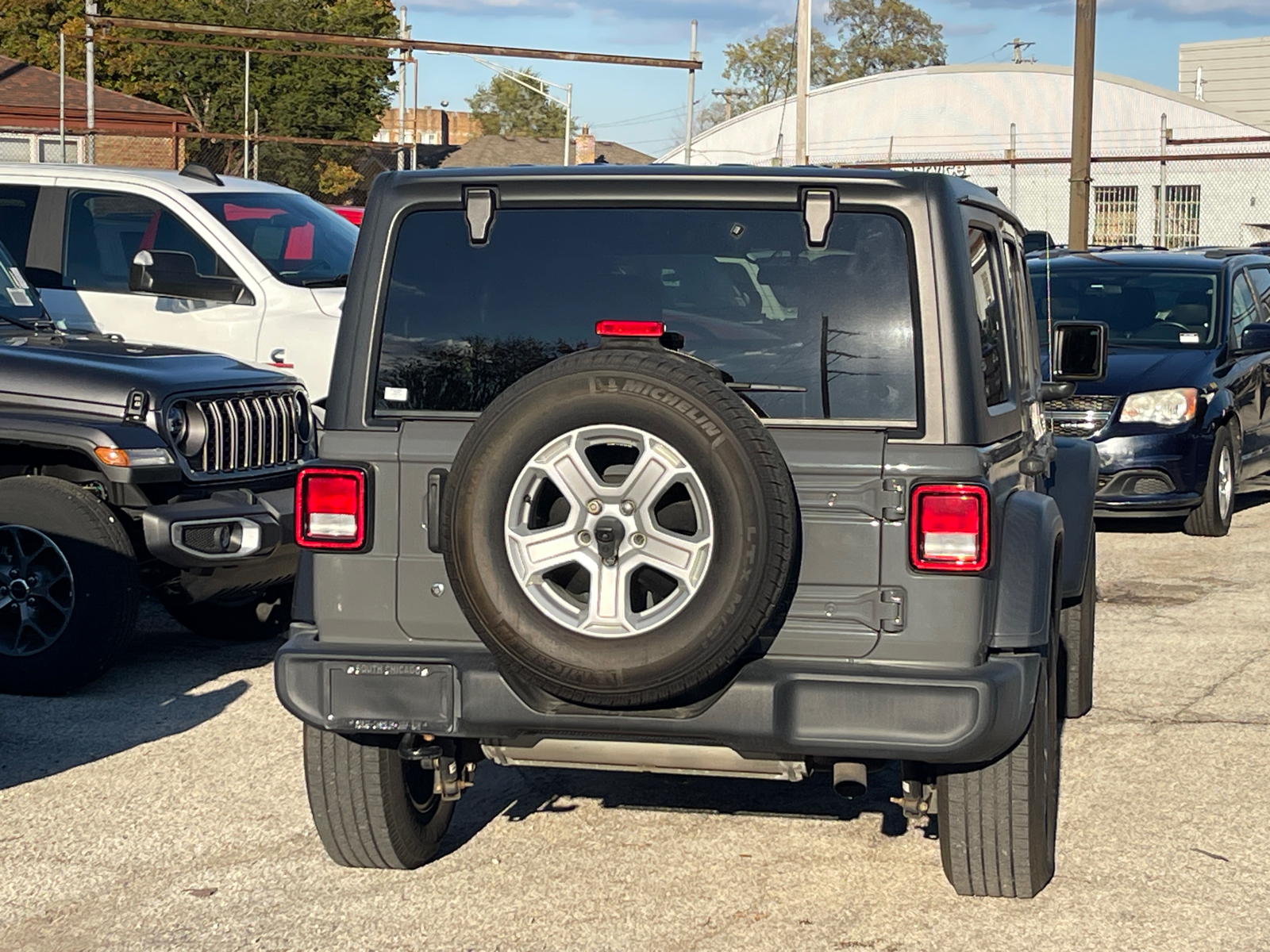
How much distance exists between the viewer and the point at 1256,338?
11609 millimetres

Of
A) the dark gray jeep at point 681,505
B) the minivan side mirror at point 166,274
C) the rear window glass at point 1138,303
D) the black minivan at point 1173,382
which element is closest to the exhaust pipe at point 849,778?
the dark gray jeep at point 681,505

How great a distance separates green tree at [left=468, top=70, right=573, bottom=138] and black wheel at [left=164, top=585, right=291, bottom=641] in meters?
96.6

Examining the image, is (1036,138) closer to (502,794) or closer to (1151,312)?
(1151,312)

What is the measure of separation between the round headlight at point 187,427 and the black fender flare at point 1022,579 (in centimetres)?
379

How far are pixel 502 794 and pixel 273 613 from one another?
2.96 metres

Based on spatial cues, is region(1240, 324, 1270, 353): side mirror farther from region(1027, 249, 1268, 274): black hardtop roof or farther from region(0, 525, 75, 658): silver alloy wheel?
region(0, 525, 75, 658): silver alloy wheel

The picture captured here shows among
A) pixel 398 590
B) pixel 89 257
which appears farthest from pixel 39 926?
pixel 89 257

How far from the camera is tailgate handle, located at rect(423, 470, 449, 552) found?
170 inches

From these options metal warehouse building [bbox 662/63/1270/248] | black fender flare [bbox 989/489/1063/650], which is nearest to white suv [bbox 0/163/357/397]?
black fender flare [bbox 989/489/1063/650]

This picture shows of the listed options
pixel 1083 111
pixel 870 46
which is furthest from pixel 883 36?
pixel 1083 111

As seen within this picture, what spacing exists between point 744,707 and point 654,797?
162cm

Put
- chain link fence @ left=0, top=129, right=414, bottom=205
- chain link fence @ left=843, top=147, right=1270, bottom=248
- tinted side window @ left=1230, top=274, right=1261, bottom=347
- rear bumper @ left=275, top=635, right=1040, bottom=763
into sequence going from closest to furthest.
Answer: rear bumper @ left=275, top=635, right=1040, bottom=763 → tinted side window @ left=1230, top=274, right=1261, bottom=347 → chain link fence @ left=843, top=147, right=1270, bottom=248 → chain link fence @ left=0, top=129, right=414, bottom=205

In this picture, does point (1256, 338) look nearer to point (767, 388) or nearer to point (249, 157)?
point (767, 388)

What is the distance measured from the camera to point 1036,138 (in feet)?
164
